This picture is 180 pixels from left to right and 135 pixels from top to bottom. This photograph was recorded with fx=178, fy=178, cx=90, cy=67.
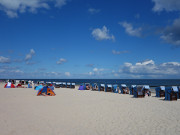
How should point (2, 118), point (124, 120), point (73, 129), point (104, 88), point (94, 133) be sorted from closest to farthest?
point (94, 133) → point (73, 129) → point (124, 120) → point (2, 118) → point (104, 88)

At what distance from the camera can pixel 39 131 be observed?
6.19m

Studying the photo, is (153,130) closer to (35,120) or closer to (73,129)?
(73,129)

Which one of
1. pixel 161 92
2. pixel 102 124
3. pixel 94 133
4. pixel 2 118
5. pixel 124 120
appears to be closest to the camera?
pixel 94 133

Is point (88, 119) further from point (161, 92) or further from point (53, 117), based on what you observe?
point (161, 92)

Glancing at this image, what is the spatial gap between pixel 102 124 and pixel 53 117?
2.54 m

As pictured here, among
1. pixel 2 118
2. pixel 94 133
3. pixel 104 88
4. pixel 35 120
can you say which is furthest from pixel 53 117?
pixel 104 88

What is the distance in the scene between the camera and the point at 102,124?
6.97 meters

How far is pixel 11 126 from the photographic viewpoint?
22.3ft

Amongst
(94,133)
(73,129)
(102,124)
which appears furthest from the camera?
(102,124)

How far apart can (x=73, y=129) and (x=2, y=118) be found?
3761 mm

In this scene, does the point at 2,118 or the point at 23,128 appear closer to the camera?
the point at 23,128

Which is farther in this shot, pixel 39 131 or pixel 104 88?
pixel 104 88

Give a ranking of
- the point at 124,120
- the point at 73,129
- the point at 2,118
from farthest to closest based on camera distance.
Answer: the point at 2,118
the point at 124,120
the point at 73,129

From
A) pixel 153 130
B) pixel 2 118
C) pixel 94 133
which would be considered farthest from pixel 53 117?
pixel 153 130
